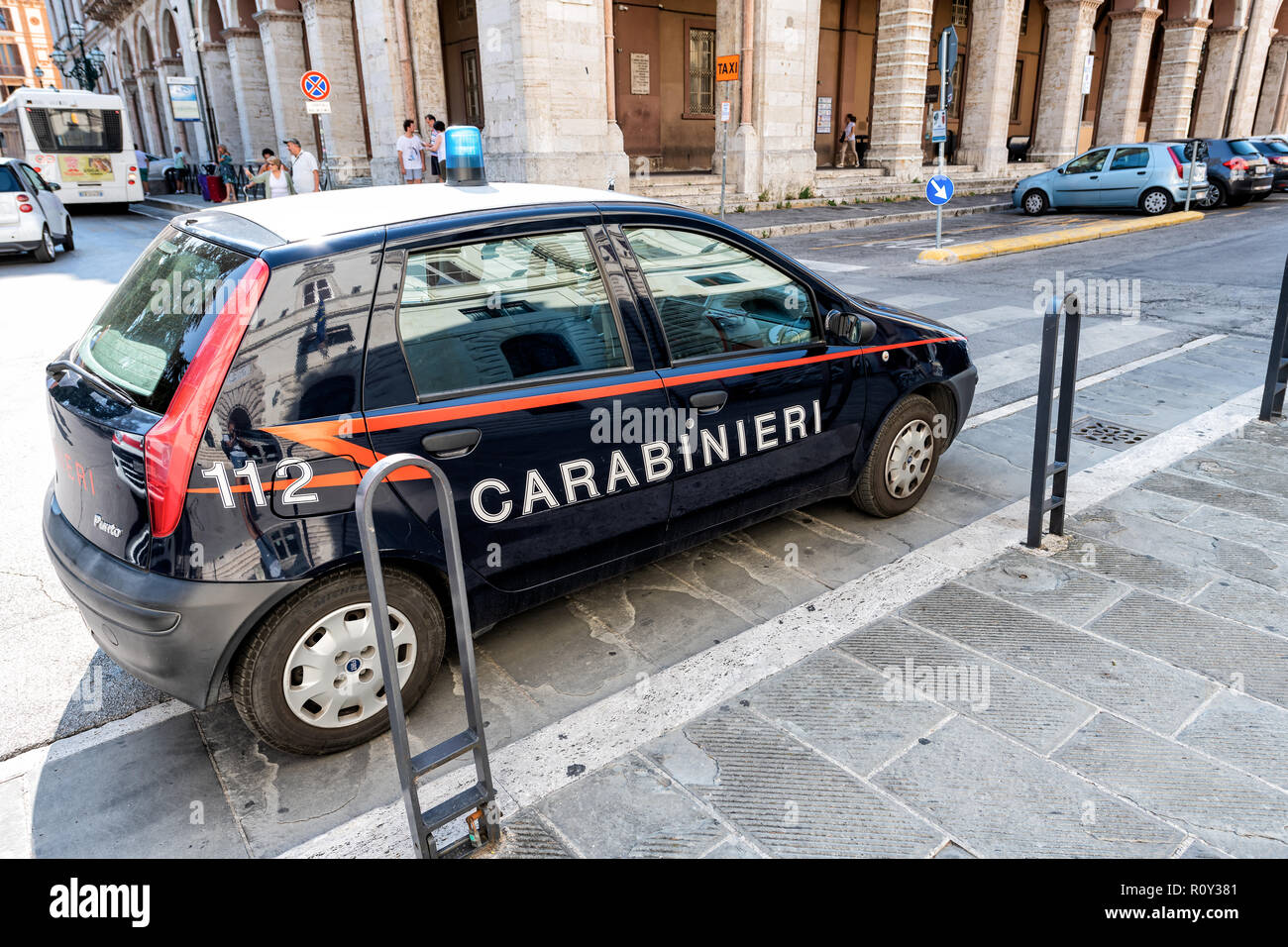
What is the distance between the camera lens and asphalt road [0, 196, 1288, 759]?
341cm

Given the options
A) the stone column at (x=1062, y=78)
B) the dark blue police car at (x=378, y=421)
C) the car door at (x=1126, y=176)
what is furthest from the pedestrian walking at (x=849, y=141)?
the dark blue police car at (x=378, y=421)

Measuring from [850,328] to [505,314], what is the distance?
5.59 feet

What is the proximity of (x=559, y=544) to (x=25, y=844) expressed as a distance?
1847mm

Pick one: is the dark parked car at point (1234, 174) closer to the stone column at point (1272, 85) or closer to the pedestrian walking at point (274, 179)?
the pedestrian walking at point (274, 179)

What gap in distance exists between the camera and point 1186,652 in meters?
3.45

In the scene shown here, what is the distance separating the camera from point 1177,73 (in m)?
32.1

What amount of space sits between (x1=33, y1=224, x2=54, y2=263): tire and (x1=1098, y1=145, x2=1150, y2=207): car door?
20830 millimetres

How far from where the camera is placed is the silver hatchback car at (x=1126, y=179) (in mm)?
18688

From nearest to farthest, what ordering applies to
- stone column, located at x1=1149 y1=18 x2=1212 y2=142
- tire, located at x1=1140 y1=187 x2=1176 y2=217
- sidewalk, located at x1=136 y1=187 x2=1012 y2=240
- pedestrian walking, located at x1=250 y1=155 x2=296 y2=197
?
pedestrian walking, located at x1=250 y1=155 x2=296 y2=197, sidewalk, located at x1=136 y1=187 x2=1012 y2=240, tire, located at x1=1140 y1=187 x2=1176 y2=217, stone column, located at x1=1149 y1=18 x2=1212 y2=142

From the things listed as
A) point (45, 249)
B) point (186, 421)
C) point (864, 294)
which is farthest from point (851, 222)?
point (186, 421)

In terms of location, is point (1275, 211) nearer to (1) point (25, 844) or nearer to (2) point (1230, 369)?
(2) point (1230, 369)

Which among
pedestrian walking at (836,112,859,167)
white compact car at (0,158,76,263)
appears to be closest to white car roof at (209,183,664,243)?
white compact car at (0,158,76,263)

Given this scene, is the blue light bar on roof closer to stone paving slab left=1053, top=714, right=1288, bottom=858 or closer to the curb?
stone paving slab left=1053, top=714, right=1288, bottom=858
